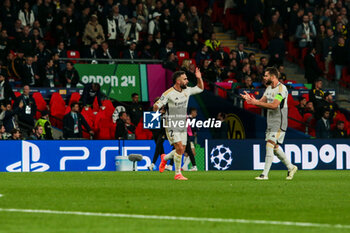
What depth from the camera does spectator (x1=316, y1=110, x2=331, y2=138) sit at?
2503 centimetres

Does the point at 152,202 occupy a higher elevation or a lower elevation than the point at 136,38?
lower

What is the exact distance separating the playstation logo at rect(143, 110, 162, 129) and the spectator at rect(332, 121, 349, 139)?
5598mm

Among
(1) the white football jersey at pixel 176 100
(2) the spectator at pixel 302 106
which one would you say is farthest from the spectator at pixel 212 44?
(1) the white football jersey at pixel 176 100

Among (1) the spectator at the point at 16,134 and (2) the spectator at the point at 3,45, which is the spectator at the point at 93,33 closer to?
(2) the spectator at the point at 3,45

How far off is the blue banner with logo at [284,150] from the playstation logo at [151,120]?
69.4 inches

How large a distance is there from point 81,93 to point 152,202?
56.8 ft

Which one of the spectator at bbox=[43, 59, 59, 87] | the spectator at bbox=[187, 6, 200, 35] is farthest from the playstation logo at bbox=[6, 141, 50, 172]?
the spectator at bbox=[187, 6, 200, 35]

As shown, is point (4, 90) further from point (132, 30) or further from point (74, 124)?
point (132, 30)

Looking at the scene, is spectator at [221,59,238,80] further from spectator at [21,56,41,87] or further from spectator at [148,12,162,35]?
spectator at [21,56,41,87]

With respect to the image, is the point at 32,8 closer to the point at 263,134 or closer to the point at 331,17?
the point at 263,134

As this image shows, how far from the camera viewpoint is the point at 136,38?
101ft

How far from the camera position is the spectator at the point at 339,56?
31.1 m

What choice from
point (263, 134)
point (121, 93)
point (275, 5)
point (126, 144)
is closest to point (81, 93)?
point (121, 93)

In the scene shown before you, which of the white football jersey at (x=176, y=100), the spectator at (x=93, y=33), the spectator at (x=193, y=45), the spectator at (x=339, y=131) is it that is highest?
the spectator at (x=93, y=33)
